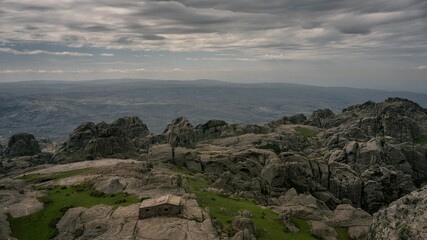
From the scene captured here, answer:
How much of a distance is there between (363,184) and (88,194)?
72.0 meters

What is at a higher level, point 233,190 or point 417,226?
point 417,226

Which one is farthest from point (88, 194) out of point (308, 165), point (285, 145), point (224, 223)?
point (285, 145)

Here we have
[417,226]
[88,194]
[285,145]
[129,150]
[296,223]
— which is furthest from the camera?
[285,145]

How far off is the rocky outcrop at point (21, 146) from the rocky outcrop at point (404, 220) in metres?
171

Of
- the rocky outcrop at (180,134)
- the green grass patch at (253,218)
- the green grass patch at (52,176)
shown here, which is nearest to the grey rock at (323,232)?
the green grass patch at (253,218)

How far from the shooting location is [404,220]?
1361 inches

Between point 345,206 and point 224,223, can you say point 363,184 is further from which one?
point 224,223

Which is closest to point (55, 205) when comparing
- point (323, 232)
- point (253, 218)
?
point (253, 218)

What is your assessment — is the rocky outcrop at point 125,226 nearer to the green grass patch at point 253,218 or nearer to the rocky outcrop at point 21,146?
the green grass patch at point 253,218

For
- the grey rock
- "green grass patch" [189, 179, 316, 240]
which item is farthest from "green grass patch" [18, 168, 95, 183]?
the grey rock

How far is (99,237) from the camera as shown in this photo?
57938 mm

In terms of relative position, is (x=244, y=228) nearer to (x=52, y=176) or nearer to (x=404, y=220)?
(x=404, y=220)

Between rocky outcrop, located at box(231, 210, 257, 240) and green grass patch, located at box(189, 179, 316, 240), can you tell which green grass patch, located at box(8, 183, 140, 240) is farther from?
rocky outcrop, located at box(231, 210, 257, 240)

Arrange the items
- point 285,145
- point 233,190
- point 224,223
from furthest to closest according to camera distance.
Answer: point 285,145 → point 233,190 → point 224,223
